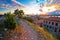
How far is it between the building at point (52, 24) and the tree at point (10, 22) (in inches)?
33.8

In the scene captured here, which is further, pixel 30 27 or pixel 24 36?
pixel 30 27

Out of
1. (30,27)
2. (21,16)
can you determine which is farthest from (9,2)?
(30,27)

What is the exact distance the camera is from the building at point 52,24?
4535 millimetres

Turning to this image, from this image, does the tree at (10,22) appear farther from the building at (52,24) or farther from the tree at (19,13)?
the building at (52,24)

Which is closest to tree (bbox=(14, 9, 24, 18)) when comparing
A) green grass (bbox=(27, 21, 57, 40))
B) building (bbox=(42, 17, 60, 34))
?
green grass (bbox=(27, 21, 57, 40))

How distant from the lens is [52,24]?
4.58 m

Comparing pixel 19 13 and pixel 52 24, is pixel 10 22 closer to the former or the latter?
pixel 19 13

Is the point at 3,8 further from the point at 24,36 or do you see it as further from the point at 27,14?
the point at 24,36

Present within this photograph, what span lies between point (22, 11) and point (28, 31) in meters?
0.60

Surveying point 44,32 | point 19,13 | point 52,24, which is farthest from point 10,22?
point 52,24

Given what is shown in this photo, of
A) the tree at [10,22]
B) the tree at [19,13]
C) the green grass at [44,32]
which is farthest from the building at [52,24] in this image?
the tree at [10,22]

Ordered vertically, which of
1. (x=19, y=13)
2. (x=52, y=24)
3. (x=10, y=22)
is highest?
(x=19, y=13)

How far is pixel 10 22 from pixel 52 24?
47.8 inches

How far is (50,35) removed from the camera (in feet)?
14.9
